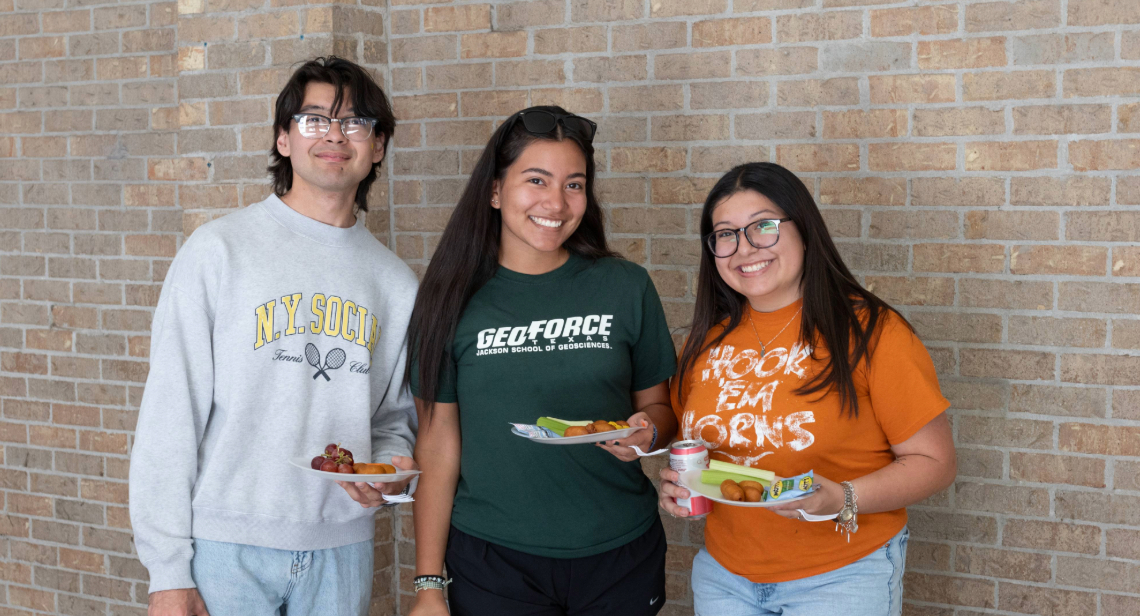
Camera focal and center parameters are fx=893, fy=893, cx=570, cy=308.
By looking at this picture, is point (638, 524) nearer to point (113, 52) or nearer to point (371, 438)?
point (371, 438)

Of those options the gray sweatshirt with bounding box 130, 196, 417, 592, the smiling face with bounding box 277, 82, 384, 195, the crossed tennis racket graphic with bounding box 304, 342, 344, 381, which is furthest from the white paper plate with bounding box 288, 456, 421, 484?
the smiling face with bounding box 277, 82, 384, 195

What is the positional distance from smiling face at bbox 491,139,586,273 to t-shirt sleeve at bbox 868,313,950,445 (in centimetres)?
78

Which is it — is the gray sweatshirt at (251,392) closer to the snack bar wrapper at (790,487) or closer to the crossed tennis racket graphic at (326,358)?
the crossed tennis racket graphic at (326,358)

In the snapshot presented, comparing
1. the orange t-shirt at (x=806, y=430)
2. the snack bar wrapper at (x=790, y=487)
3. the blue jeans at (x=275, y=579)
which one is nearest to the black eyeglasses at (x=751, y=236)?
the orange t-shirt at (x=806, y=430)

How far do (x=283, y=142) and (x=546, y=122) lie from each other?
0.67 metres

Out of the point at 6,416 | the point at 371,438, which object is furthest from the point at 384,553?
the point at 6,416

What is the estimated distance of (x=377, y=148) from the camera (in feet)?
7.46

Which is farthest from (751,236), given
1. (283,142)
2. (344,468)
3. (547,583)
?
(283,142)

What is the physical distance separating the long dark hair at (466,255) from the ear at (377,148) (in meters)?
0.24

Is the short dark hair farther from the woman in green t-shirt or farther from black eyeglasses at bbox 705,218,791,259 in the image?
black eyeglasses at bbox 705,218,791,259

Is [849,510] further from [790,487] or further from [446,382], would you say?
[446,382]

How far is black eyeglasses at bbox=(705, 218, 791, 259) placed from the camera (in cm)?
205

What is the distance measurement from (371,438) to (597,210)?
83cm

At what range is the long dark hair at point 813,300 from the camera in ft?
6.40
